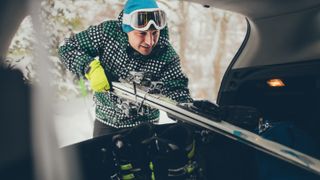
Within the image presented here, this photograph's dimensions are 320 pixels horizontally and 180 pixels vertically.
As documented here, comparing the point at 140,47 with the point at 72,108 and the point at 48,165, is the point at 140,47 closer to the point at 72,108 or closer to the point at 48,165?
the point at 48,165

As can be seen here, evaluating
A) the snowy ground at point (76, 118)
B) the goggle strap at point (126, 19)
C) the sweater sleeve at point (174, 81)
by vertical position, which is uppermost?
the goggle strap at point (126, 19)

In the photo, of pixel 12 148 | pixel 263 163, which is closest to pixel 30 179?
pixel 12 148

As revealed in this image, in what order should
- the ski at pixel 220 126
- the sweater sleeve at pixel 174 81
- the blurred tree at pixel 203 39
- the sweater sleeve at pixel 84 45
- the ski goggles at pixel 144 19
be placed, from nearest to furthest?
the ski at pixel 220 126 → the ski goggles at pixel 144 19 → the sweater sleeve at pixel 84 45 → the sweater sleeve at pixel 174 81 → the blurred tree at pixel 203 39

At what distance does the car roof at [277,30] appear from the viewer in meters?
2.50

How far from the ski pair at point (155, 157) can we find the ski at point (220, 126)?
15cm

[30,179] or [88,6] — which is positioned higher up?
[88,6]

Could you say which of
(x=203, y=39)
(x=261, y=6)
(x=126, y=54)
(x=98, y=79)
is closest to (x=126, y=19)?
(x=126, y=54)

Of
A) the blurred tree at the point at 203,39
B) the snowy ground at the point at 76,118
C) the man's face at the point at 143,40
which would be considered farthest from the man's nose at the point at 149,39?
the blurred tree at the point at 203,39

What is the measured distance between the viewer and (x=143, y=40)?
2.81 m

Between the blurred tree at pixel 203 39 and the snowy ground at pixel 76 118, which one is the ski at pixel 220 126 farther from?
the blurred tree at pixel 203 39

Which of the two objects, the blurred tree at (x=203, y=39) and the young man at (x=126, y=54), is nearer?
the young man at (x=126, y=54)

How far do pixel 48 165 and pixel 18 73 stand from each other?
0.41m

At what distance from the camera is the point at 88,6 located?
980cm

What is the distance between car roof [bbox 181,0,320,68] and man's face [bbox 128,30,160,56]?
388 millimetres
